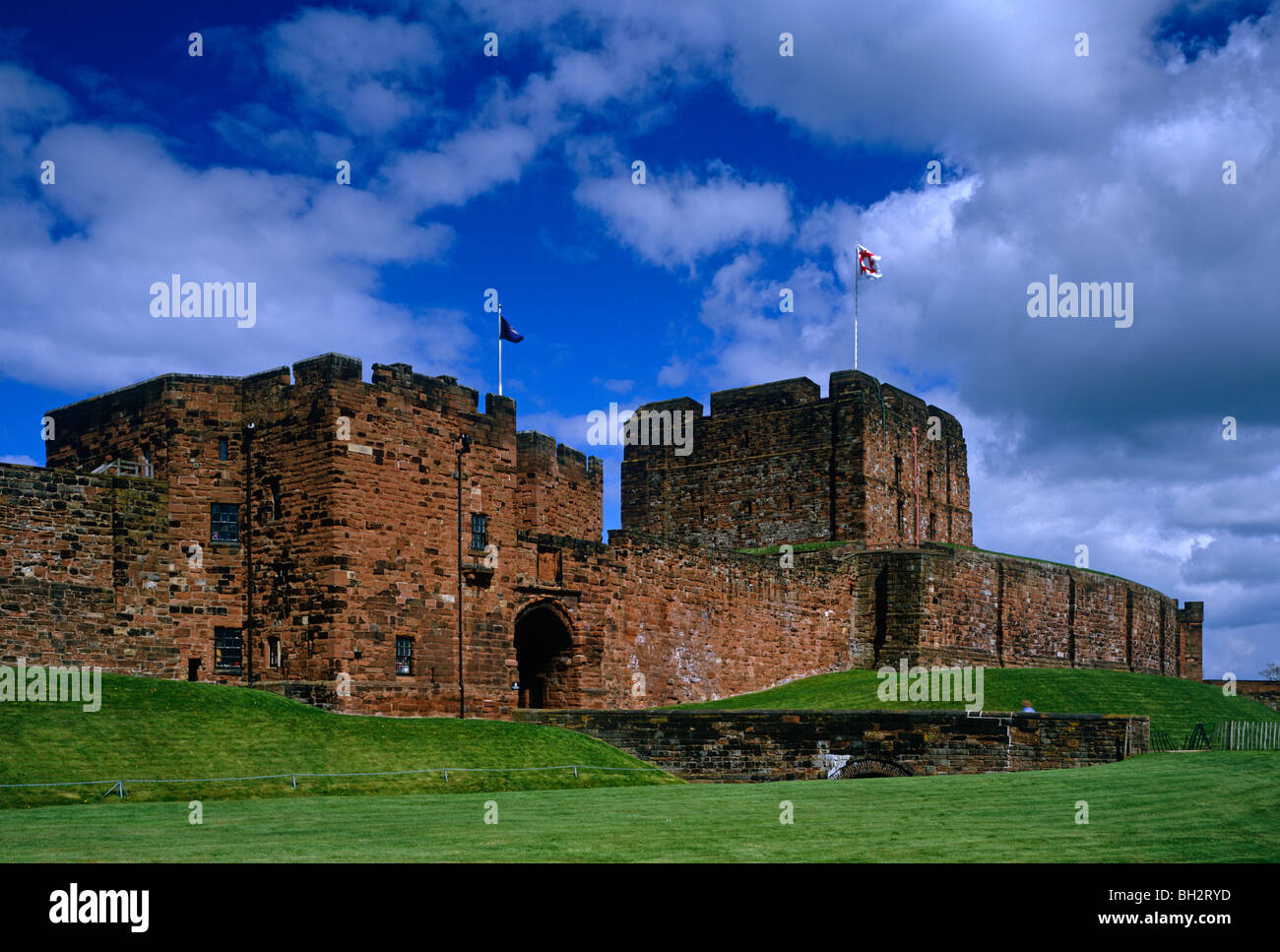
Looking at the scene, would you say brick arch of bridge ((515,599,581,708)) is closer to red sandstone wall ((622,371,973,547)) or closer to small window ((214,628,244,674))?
small window ((214,628,244,674))

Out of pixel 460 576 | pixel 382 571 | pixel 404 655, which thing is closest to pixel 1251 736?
pixel 460 576

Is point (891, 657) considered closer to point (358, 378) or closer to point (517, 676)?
point (517, 676)

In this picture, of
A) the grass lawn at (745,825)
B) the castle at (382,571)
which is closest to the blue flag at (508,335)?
the castle at (382,571)

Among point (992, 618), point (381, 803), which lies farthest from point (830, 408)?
point (381, 803)

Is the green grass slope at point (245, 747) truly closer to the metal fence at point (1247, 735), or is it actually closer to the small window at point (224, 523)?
the small window at point (224, 523)

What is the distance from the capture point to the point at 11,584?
27.1 meters

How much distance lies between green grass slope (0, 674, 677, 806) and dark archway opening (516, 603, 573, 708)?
6210mm

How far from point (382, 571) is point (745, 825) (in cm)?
1742

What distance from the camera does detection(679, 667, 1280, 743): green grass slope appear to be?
1387 inches

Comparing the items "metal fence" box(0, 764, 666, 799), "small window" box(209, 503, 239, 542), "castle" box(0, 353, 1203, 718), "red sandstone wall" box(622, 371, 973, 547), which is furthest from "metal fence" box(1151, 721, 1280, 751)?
"small window" box(209, 503, 239, 542)

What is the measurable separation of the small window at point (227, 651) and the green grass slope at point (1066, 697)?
13.2 m

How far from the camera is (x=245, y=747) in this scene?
23.4m

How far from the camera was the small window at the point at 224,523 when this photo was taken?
31.1 m

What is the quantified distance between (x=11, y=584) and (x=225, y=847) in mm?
16988
